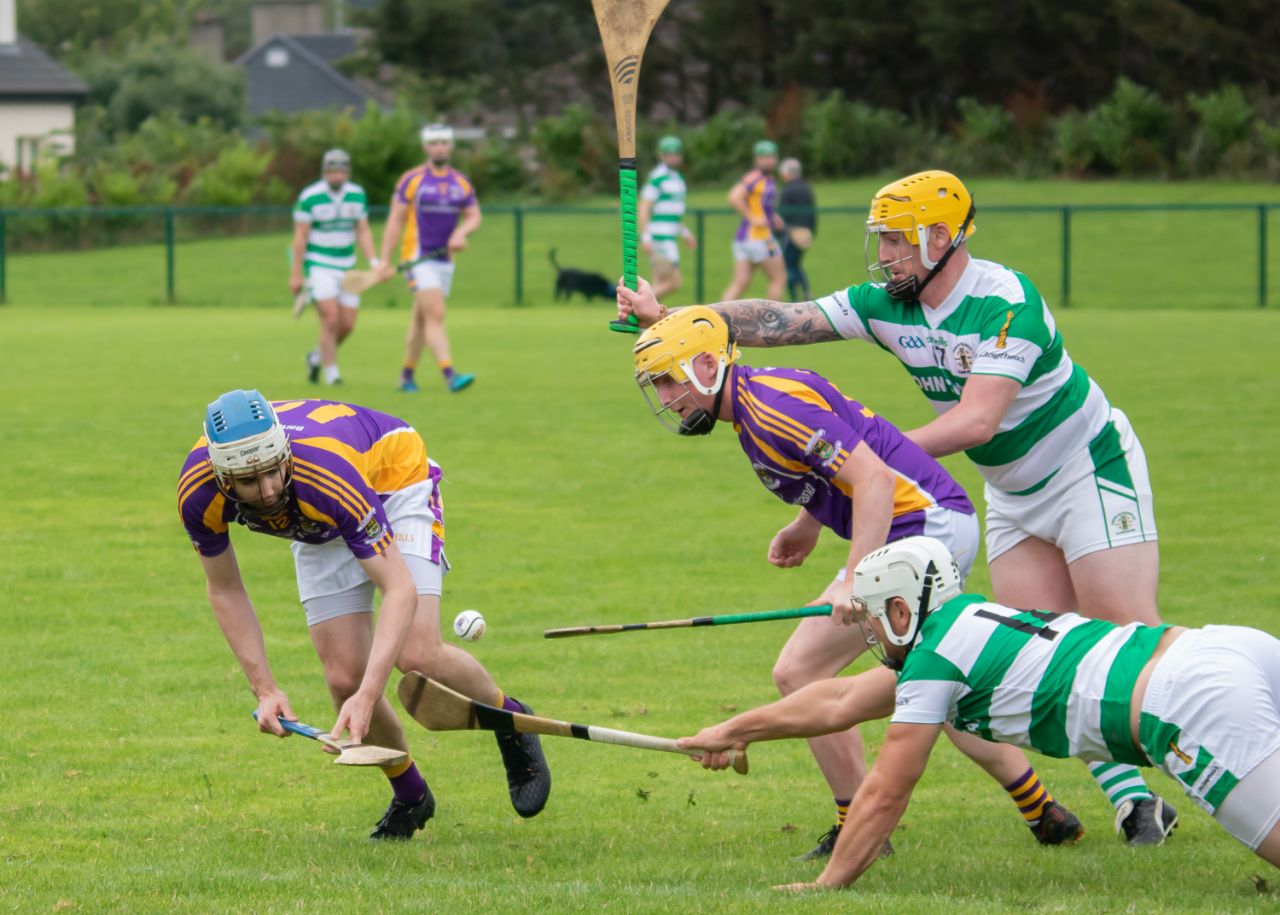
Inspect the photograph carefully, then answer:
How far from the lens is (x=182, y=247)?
1441 inches

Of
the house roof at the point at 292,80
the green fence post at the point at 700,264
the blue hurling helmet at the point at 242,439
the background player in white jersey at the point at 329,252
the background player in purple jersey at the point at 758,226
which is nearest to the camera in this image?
the blue hurling helmet at the point at 242,439

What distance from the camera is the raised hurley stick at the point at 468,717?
5.89 metres

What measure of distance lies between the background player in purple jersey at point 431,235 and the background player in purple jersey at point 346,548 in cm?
1104

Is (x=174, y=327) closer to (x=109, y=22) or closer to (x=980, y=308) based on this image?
(x=980, y=308)

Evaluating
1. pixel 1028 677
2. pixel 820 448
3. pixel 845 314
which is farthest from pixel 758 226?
pixel 1028 677

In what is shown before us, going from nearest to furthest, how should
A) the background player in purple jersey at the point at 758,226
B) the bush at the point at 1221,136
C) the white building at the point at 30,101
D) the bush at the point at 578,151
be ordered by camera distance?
the background player in purple jersey at the point at 758,226 → the bush at the point at 1221,136 → the bush at the point at 578,151 → the white building at the point at 30,101

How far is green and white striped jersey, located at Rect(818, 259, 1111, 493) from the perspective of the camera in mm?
6199

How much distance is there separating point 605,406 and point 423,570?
1103cm

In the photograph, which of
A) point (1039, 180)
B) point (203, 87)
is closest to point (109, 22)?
point (203, 87)

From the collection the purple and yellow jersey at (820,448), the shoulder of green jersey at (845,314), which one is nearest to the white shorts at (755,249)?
the shoulder of green jersey at (845,314)

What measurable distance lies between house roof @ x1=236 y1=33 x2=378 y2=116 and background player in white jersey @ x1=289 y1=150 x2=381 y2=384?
73.6 metres

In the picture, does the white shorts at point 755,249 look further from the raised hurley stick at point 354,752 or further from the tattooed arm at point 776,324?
the raised hurley stick at point 354,752

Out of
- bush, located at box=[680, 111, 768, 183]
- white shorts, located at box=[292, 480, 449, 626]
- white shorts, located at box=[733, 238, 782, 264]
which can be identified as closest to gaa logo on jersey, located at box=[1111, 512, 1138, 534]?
white shorts, located at box=[292, 480, 449, 626]

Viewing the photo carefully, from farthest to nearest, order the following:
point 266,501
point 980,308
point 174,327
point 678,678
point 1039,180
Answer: point 1039,180 < point 174,327 < point 678,678 < point 980,308 < point 266,501
